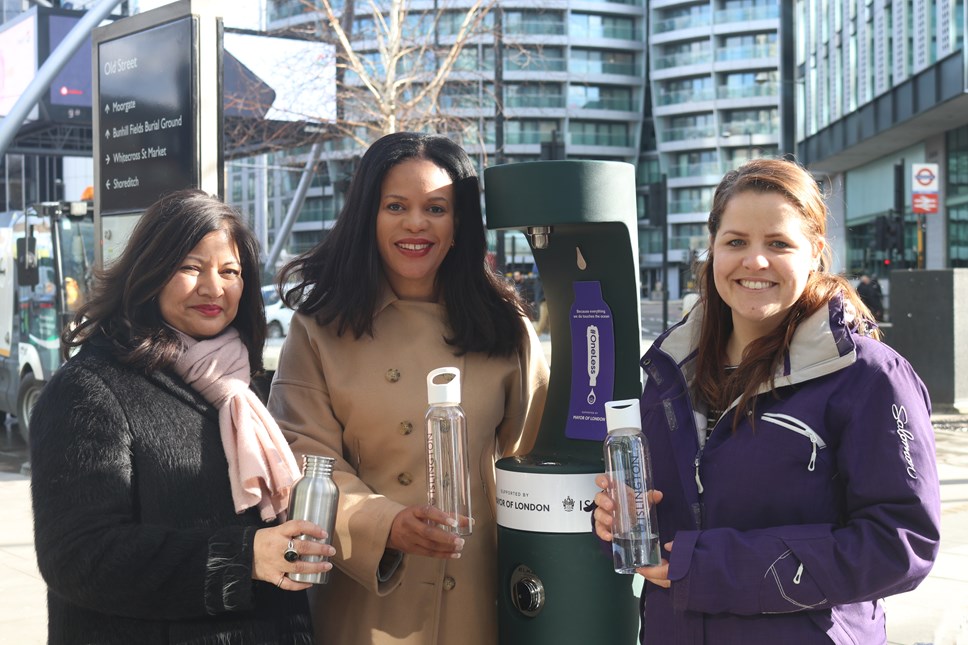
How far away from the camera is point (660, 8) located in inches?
2886

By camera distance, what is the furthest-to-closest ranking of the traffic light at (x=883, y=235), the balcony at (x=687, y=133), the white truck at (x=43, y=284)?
the balcony at (x=687, y=133)
the traffic light at (x=883, y=235)
the white truck at (x=43, y=284)

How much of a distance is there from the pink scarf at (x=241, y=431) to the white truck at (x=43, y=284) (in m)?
8.73

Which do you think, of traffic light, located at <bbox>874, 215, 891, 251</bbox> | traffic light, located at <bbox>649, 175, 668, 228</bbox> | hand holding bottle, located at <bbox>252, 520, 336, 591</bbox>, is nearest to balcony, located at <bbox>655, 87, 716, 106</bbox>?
traffic light, located at <bbox>874, 215, 891, 251</bbox>

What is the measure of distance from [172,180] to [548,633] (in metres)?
3.21

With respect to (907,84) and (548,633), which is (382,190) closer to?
(548,633)

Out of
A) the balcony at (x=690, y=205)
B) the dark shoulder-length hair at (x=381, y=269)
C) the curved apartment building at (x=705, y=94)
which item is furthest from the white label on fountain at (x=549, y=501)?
the balcony at (x=690, y=205)

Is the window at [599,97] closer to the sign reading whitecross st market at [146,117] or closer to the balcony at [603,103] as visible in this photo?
the balcony at [603,103]

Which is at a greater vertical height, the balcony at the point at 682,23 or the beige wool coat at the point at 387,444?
the balcony at the point at 682,23

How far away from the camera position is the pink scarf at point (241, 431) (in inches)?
87.7

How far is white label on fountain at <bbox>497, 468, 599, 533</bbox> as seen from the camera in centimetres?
279

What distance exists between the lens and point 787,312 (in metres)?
2.16

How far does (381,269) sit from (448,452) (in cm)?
64

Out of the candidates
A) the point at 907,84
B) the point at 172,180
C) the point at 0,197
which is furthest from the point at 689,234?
the point at 172,180

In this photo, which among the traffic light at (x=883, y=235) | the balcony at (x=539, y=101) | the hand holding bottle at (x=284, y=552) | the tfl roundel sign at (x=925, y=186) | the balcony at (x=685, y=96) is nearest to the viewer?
the hand holding bottle at (x=284, y=552)
